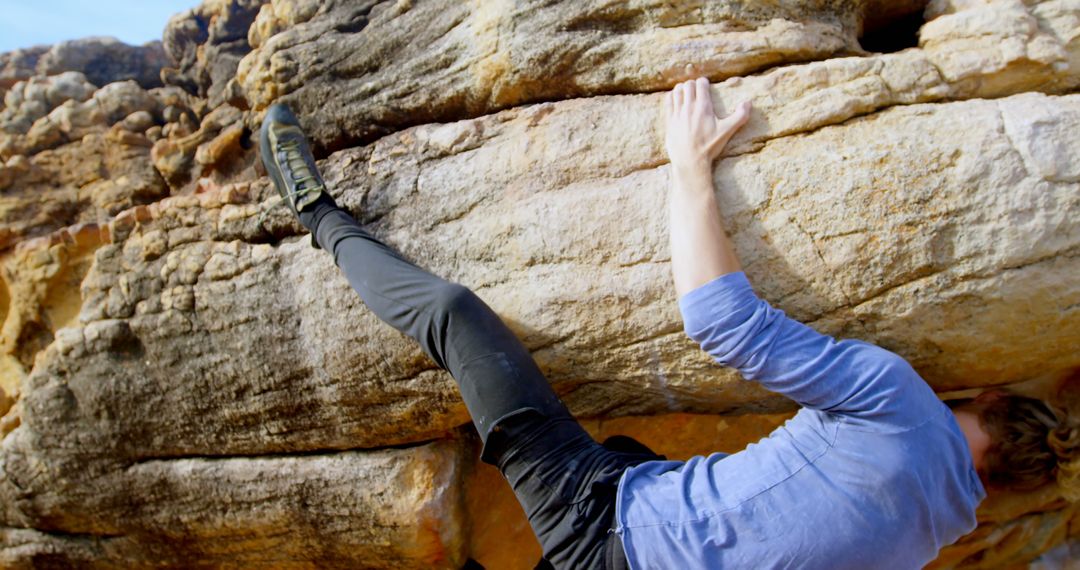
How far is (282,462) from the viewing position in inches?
133

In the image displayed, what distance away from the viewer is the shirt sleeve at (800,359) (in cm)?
198

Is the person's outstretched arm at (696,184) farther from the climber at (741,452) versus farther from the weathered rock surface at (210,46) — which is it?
the weathered rock surface at (210,46)

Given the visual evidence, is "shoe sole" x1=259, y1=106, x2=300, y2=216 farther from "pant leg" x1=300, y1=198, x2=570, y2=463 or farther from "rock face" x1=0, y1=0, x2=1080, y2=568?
"pant leg" x1=300, y1=198, x2=570, y2=463

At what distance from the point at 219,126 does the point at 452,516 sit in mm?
2788

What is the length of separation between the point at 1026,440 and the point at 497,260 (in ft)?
6.42

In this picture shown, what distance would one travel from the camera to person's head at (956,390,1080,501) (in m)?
2.30

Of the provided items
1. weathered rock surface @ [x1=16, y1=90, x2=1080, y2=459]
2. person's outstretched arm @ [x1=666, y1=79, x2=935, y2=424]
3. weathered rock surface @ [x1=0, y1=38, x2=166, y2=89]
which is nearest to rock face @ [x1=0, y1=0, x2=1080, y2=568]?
weathered rock surface @ [x1=16, y1=90, x2=1080, y2=459]

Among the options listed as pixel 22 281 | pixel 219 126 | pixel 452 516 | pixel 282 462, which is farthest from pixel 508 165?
pixel 22 281

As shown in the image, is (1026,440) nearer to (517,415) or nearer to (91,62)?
(517,415)

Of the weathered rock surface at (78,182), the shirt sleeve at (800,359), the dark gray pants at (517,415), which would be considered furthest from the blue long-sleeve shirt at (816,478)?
the weathered rock surface at (78,182)

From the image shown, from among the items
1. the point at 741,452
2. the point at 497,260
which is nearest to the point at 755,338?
the point at 741,452

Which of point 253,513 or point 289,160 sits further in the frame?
point 253,513

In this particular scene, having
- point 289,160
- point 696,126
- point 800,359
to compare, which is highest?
point 289,160

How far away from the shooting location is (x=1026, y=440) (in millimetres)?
2318
